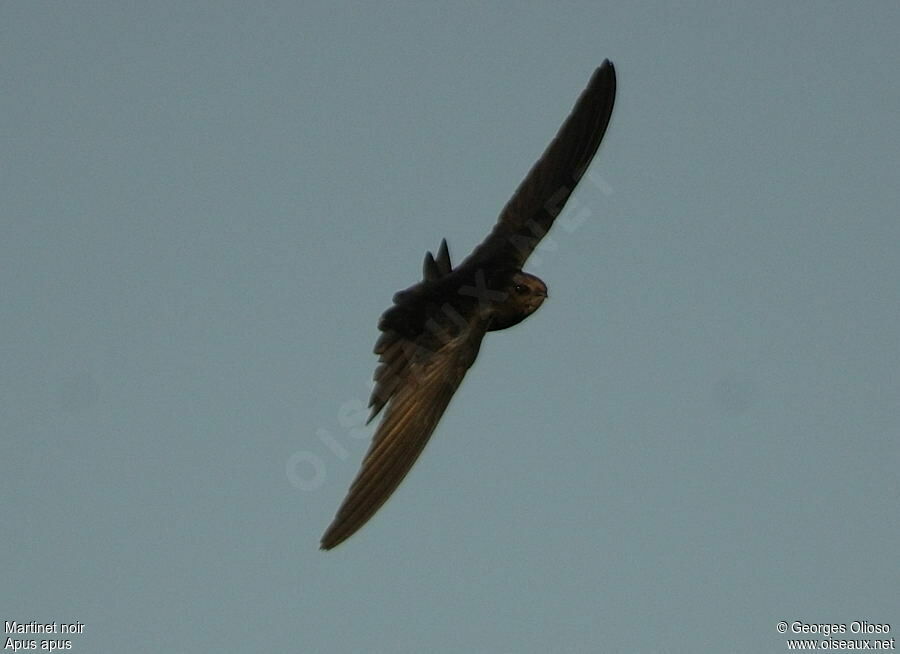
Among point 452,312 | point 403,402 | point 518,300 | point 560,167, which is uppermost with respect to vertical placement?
point 560,167

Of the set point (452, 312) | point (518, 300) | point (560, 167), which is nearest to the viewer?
point (452, 312)

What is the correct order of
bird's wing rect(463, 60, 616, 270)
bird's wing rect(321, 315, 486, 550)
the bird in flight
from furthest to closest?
1. bird's wing rect(463, 60, 616, 270)
2. the bird in flight
3. bird's wing rect(321, 315, 486, 550)

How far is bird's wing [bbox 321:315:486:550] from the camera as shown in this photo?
10328 millimetres

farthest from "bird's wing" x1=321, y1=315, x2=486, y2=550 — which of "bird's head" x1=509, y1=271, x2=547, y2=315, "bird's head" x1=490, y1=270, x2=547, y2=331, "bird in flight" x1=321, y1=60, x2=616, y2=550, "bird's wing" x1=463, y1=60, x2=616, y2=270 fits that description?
"bird's wing" x1=463, y1=60, x2=616, y2=270

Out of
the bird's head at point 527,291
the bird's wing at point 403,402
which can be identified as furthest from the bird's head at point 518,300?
the bird's wing at point 403,402

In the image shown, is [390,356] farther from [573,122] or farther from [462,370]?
[573,122]

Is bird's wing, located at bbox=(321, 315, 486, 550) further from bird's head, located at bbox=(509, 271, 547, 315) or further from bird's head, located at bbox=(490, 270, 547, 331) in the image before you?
bird's head, located at bbox=(509, 271, 547, 315)

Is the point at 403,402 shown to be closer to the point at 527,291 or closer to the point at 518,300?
the point at 518,300

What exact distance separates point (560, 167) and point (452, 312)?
6.18ft

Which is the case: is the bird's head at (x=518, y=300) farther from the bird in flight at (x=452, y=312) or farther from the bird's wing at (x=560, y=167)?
the bird's wing at (x=560, y=167)

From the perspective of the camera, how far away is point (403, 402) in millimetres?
11047

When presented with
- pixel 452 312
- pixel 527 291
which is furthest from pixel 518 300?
pixel 452 312

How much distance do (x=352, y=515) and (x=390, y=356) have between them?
4.87 feet

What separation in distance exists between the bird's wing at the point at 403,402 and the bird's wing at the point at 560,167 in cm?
130
